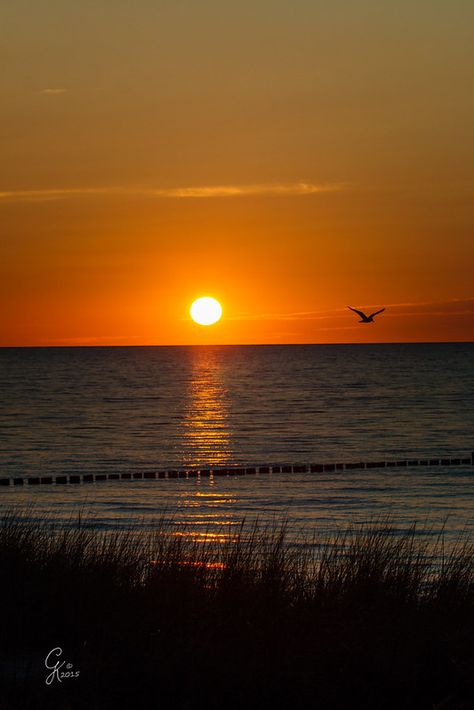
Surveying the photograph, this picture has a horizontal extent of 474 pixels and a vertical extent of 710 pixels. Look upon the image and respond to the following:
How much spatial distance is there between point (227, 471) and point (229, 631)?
3098cm

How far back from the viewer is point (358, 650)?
916cm

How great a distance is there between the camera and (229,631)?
981cm

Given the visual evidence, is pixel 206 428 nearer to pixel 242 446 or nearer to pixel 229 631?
pixel 242 446

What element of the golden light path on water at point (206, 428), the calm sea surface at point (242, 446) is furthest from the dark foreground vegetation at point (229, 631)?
the golden light path on water at point (206, 428)

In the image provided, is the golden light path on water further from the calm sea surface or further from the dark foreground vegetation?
the dark foreground vegetation

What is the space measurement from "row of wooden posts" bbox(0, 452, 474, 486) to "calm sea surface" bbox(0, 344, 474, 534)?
114 cm

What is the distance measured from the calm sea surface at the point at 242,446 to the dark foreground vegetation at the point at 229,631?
1374 cm

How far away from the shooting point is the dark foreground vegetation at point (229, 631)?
337 inches

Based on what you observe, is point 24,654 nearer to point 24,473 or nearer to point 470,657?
point 470,657

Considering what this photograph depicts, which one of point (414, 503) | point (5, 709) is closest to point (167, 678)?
point (5, 709)

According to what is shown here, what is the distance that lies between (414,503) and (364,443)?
23.8 metres

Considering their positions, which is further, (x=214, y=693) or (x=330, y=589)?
(x=330, y=589)

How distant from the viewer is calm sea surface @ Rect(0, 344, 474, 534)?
30312 mm

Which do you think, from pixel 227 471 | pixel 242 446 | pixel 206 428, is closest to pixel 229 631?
pixel 227 471
